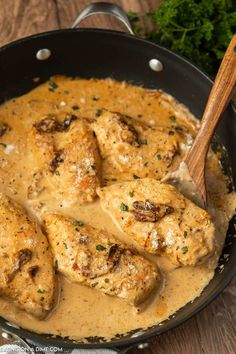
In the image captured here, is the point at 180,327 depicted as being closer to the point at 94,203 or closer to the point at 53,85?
the point at 94,203

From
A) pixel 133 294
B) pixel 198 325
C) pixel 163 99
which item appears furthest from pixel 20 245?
pixel 163 99

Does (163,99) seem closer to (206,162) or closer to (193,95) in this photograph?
(193,95)

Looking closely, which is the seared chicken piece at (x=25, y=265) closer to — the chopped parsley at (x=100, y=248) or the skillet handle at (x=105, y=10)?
the chopped parsley at (x=100, y=248)

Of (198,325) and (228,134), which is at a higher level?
(228,134)

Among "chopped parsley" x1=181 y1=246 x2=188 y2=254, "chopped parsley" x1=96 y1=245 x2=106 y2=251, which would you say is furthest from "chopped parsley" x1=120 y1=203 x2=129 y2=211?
"chopped parsley" x1=181 y1=246 x2=188 y2=254


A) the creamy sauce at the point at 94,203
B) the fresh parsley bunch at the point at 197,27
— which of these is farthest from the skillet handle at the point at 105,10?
the creamy sauce at the point at 94,203

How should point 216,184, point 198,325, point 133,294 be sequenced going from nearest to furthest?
point 133,294 → point 198,325 → point 216,184

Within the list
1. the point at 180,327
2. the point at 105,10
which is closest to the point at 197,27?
the point at 105,10
